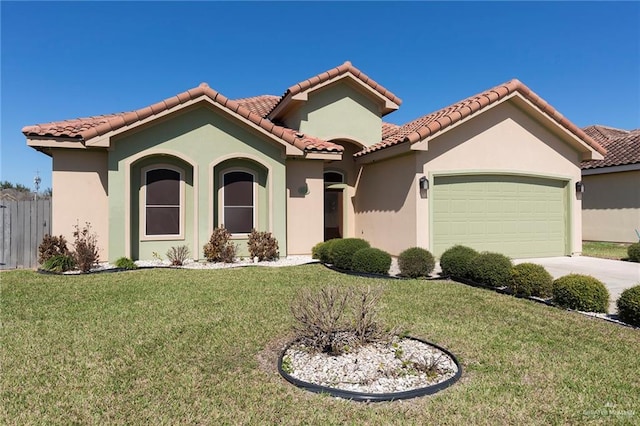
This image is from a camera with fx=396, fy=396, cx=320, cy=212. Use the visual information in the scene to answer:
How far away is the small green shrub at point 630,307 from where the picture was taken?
19.9 ft

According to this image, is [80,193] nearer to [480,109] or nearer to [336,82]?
[336,82]

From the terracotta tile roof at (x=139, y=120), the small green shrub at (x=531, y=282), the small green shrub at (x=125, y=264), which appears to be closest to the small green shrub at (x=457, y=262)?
the small green shrub at (x=531, y=282)

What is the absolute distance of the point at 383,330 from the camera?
17.2 feet

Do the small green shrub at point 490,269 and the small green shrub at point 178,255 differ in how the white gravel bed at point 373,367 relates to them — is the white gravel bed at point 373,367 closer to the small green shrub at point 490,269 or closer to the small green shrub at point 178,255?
the small green shrub at point 490,269

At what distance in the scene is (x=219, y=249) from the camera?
12.1 metres

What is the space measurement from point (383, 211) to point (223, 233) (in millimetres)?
5723

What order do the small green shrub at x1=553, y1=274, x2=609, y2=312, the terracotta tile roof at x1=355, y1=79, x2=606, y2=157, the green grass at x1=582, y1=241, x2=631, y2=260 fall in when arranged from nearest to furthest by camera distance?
1. the small green shrub at x1=553, y1=274, x2=609, y2=312
2. the terracotta tile roof at x1=355, y1=79, x2=606, y2=157
3. the green grass at x1=582, y1=241, x2=631, y2=260

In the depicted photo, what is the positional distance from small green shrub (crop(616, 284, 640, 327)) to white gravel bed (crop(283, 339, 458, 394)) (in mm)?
3524

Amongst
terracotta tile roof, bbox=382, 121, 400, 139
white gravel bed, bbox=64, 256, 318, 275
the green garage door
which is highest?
terracotta tile roof, bbox=382, 121, 400, 139

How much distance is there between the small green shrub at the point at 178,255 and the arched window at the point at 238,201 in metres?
1.61

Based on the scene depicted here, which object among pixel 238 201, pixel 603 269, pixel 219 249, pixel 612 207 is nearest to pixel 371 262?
pixel 219 249

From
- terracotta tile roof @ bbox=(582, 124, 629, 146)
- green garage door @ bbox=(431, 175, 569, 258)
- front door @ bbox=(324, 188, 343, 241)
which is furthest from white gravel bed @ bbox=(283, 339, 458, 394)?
terracotta tile roof @ bbox=(582, 124, 629, 146)

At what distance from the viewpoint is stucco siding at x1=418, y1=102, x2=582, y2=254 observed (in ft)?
42.0

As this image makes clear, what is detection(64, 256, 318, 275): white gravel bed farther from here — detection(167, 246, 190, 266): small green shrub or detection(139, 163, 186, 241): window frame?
detection(139, 163, 186, 241): window frame
